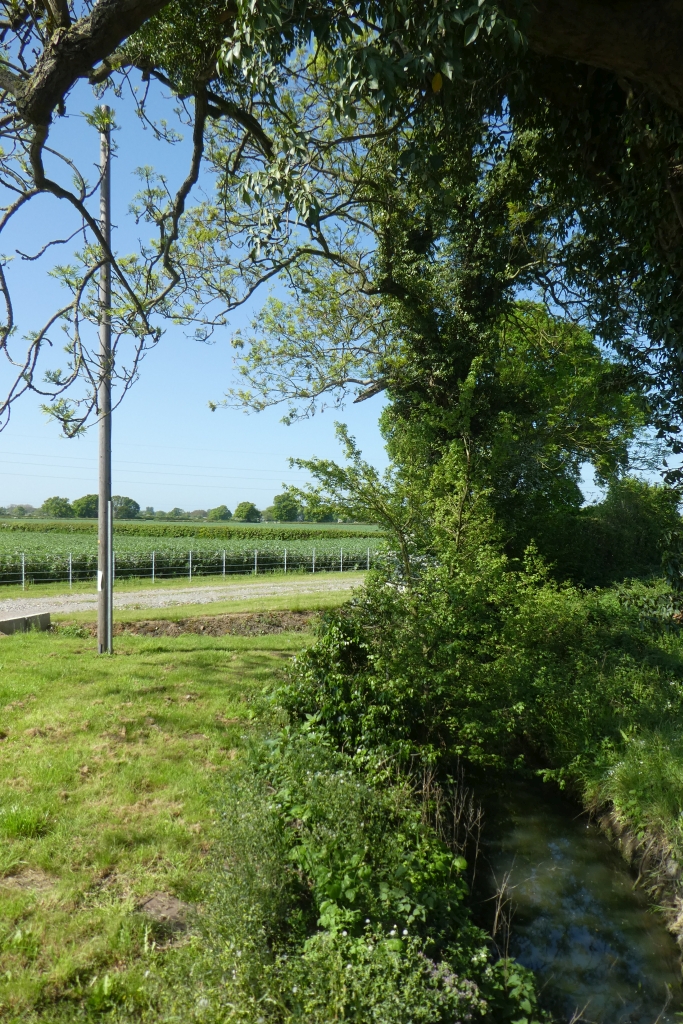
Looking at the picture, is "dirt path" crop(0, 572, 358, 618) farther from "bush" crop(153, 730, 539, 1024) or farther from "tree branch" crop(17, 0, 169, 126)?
"tree branch" crop(17, 0, 169, 126)

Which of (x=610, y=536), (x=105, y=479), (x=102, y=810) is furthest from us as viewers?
(x=610, y=536)

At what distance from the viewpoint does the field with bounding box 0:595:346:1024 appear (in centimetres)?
336

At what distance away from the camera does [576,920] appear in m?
5.06

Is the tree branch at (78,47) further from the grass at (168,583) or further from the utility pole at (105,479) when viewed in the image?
the grass at (168,583)

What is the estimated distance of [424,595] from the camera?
7359mm

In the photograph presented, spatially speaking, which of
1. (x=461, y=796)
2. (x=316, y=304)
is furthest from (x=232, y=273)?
(x=461, y=796)

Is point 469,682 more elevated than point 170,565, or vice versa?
point 170,565

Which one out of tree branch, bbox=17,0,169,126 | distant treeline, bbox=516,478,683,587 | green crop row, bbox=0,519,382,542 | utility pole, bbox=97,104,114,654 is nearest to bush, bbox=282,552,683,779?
utility pole, bbox=97,104,114,654

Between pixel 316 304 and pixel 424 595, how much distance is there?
10.3m

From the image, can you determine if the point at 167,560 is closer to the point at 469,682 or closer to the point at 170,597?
the point at 170,597

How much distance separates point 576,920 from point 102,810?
12.0ft

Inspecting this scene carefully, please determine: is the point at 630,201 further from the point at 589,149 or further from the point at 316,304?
the point at 316,304

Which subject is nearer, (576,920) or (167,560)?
(576,920)

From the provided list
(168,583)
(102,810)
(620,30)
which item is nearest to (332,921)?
(102,810)
